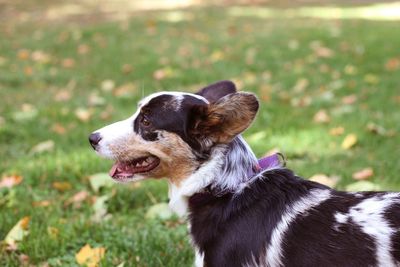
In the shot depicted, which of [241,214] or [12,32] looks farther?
[12,32]

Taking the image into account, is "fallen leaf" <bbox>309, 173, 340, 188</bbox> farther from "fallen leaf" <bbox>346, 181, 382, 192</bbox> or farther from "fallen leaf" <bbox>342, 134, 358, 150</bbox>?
"fallen leaf" <bbox>342, 134, 358, 150</bbox>

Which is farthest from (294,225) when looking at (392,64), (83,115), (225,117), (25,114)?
(392,64)

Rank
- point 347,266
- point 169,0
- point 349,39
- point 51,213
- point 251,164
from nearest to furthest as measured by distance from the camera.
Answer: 1. point 347,266
2. point 251,164
3. point 51,213
4. point 349,39
5. point 169,0

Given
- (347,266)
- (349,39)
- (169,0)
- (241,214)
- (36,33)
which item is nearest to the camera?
(347,266)

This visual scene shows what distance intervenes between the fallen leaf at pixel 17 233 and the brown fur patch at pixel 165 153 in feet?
3.79

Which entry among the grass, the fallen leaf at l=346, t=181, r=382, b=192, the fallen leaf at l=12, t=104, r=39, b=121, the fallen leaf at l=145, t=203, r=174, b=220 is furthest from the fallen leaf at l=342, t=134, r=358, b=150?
the fallen leaf at l=12, t=104, r=39, b=121

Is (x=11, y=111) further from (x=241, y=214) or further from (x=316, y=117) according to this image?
(x=241, y=214)

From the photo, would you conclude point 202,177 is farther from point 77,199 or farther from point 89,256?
point 77,199

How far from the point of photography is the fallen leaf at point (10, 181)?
454 centimetres

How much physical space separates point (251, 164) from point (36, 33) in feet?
33.7

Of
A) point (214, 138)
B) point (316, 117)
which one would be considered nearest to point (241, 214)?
point (214, 138)

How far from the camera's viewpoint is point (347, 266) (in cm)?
233

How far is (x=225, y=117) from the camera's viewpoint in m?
2.66

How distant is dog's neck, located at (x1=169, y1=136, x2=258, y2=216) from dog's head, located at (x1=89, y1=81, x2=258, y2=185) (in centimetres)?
4
